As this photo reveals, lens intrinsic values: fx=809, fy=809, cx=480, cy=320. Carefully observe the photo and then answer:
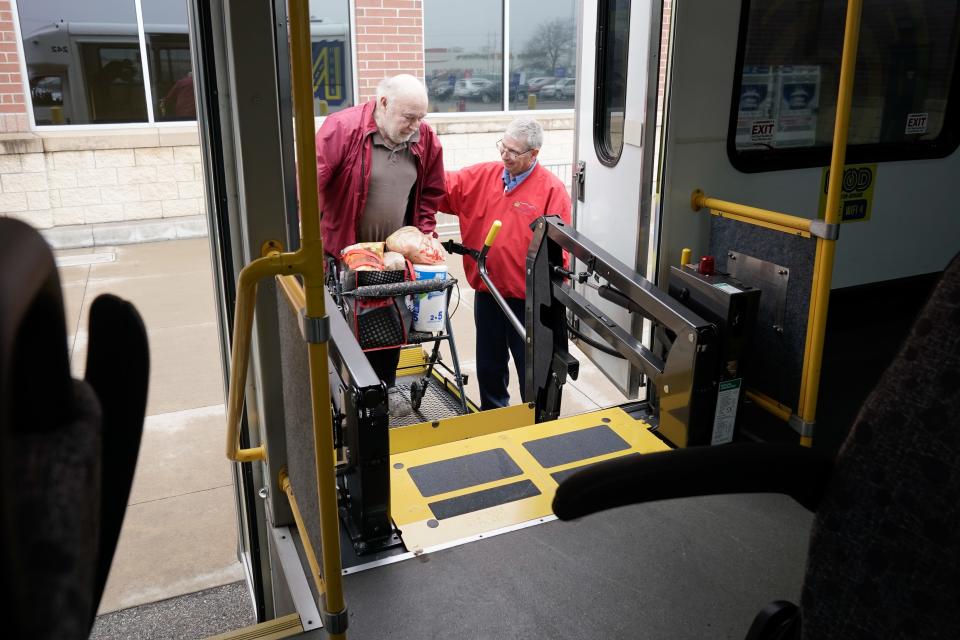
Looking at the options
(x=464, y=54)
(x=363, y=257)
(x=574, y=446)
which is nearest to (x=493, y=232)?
(x=363, y=257)

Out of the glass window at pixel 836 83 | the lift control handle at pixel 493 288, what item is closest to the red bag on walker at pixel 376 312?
the lift control handle at pixel 493 288

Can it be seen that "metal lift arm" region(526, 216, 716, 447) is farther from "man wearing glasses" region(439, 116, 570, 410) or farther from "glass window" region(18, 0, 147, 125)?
"glass window" region(18, 0, 147, 125)

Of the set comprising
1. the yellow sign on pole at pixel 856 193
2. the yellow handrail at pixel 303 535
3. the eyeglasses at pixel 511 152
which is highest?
the eyeglasses at pixel 511 152

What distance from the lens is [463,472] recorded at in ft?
9.71

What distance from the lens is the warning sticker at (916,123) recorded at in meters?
4.13

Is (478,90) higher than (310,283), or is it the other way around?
(478,90)

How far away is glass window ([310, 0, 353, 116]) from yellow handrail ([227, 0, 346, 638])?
826cm

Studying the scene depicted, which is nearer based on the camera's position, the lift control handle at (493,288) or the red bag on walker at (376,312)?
the red bag on walker at (376,312)

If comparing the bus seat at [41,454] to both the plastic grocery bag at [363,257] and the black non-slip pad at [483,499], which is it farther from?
the plastic grocery bag at [363,257]

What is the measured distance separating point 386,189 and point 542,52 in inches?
304

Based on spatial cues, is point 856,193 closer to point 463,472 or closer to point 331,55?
point 463,472

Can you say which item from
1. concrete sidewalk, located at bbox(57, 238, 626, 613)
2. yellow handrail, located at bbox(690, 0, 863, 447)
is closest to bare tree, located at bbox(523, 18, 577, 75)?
concrete sidewalk, located at bbox(57, 238, 626, 613)

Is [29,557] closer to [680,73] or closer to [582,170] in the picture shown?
[680,73]

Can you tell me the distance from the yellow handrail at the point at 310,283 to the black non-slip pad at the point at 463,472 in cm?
104
